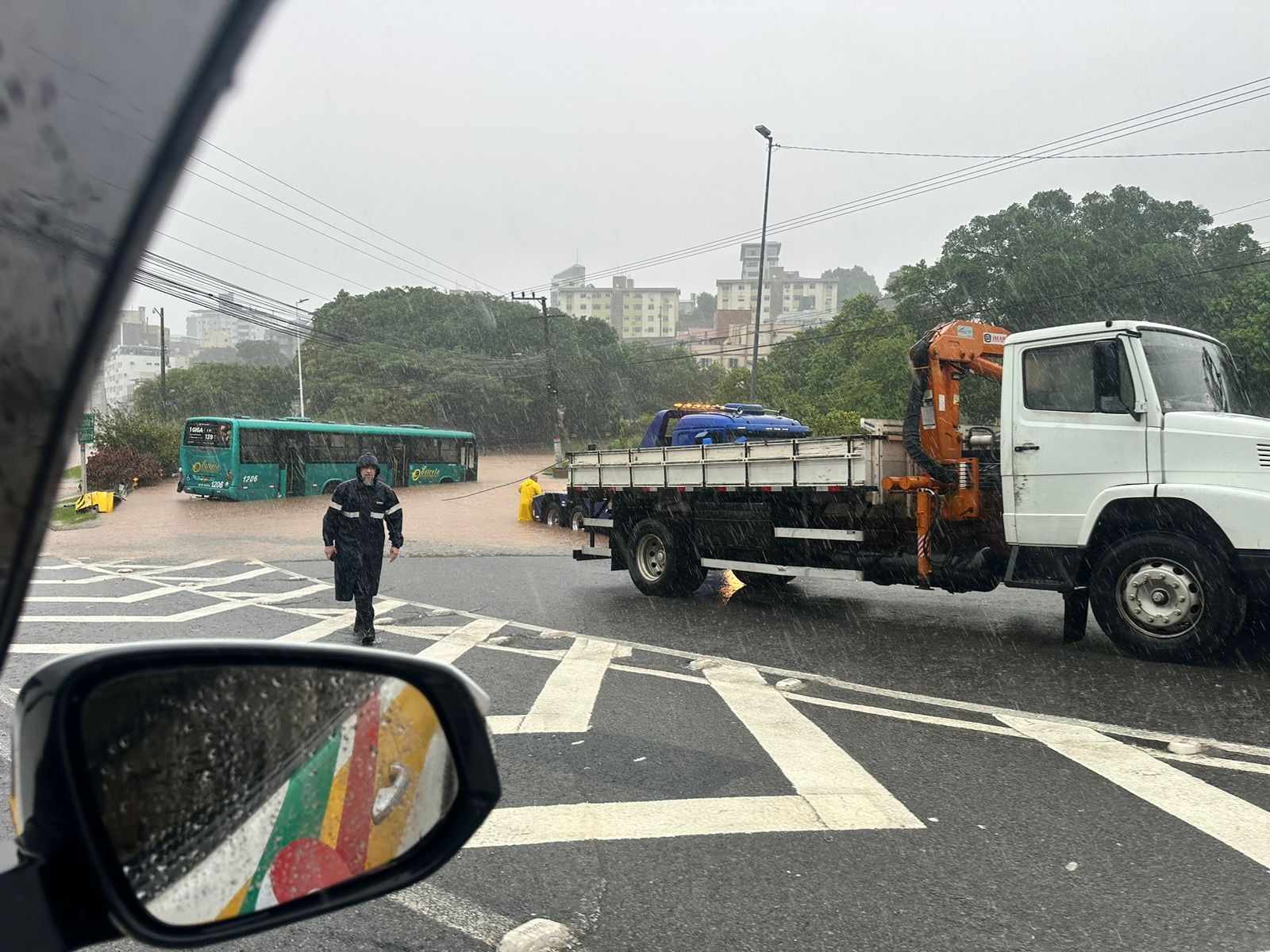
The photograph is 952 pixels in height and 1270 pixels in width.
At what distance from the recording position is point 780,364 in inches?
2203

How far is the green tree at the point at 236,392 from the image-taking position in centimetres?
6562

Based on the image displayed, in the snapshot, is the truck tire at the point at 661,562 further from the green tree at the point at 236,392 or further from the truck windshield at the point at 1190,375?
the green tree at the point at 236,392

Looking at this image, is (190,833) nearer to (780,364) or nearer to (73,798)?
(73,798)

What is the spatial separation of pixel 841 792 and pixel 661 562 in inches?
283

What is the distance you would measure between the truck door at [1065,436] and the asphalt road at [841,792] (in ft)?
3.63

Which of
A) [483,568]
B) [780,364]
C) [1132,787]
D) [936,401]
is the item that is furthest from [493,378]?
[1132,787]

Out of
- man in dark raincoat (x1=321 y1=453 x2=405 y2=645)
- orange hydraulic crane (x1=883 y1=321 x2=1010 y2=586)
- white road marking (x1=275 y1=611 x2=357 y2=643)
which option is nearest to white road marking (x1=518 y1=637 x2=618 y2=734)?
man in dark raincoat (x1=321 y1=453 x2=405 y2=645)

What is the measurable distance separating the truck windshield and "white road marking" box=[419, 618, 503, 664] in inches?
228

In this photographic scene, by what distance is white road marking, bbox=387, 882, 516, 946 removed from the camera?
3217mm

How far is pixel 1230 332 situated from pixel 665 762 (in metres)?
41.4

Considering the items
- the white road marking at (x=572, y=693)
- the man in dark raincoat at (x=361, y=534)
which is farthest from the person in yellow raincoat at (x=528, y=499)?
the white road marking at (x=572, y=693)

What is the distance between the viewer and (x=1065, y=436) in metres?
8.14

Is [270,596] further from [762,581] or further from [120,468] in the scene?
[120,468]

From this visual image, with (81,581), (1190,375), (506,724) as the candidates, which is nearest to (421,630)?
(506,724)
